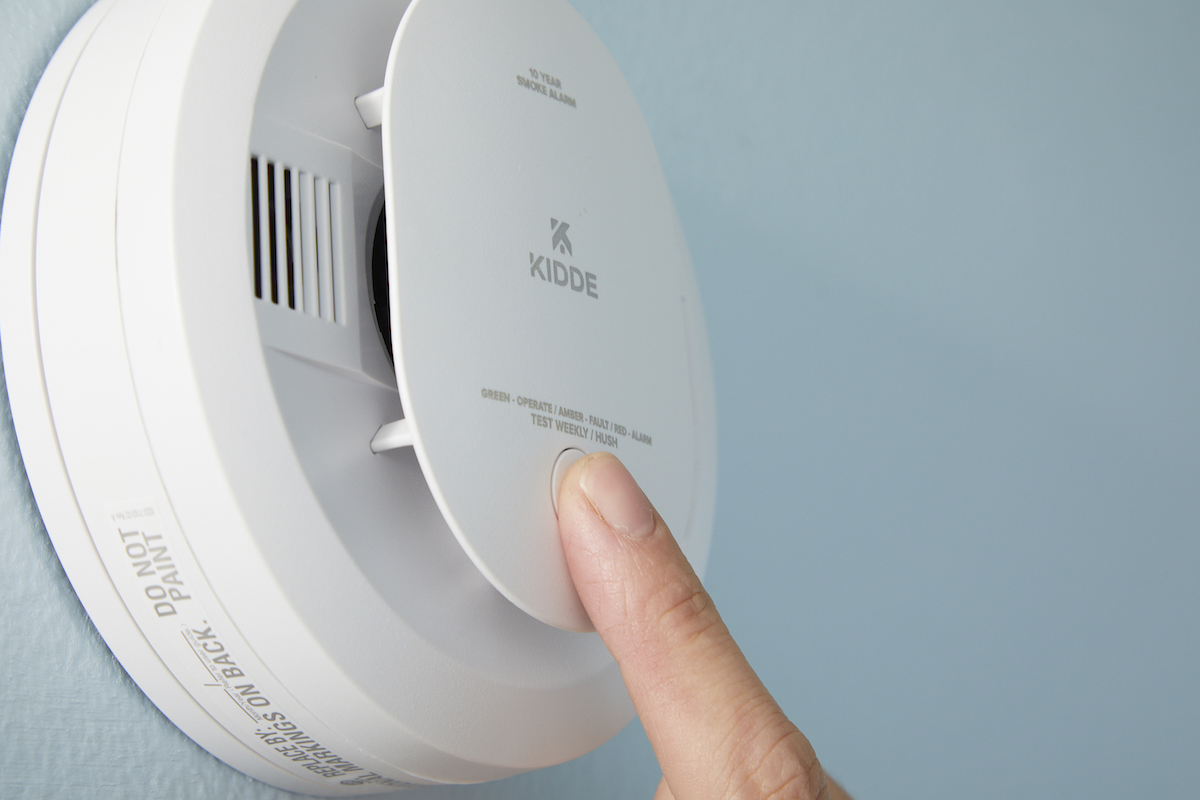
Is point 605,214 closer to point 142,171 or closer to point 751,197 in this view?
point 142,171

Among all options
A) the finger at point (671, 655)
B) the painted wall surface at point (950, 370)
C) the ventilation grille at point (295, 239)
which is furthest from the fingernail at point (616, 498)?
the painted wall surface at point (950, 370)

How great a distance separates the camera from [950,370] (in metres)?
0.78

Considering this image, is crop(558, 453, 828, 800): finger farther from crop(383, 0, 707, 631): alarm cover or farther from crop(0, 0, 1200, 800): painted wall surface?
crop(0, 0, 1200, 800): painted wall surface

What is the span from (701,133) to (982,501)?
39 cm

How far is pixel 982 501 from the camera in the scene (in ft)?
2.54

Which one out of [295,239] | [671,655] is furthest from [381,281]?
[671,655]

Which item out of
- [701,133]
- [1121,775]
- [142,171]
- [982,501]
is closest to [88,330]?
[142,171]

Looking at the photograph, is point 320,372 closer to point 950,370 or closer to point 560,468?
point 560,468

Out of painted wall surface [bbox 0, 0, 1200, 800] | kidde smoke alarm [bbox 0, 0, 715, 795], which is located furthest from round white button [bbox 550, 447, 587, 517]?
painted wall surface [bbox 0, 0, 1200, 800]

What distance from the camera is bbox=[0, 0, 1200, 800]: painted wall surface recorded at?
692 mm

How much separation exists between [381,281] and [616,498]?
131 mm

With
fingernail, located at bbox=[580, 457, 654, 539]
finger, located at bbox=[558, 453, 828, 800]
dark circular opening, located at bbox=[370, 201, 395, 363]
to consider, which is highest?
dark circular opening, located at bbox=[370, 201, 395, 363]

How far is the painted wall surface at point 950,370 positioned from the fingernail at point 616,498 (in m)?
0.27

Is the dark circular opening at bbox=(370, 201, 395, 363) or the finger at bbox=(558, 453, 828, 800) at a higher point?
the dark circular opening at bbox=(370, 201, 395, 363)
